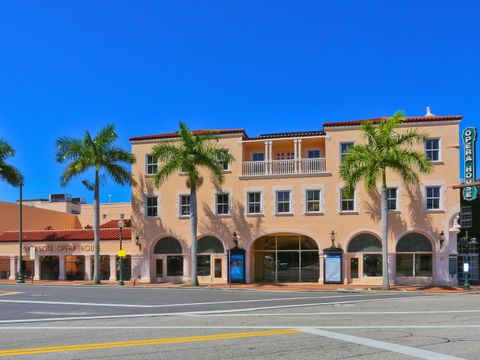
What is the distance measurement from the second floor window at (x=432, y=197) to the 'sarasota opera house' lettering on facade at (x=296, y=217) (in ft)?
0.20

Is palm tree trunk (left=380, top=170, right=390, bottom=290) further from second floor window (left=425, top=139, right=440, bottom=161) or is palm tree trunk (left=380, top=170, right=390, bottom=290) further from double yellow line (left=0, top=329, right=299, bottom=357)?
double yellow line (left=0, top=329, right=299, bottom=357)

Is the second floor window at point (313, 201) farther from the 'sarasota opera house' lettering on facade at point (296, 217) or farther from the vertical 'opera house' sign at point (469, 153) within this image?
the vertical 'opera house' sign at point (469, 153)

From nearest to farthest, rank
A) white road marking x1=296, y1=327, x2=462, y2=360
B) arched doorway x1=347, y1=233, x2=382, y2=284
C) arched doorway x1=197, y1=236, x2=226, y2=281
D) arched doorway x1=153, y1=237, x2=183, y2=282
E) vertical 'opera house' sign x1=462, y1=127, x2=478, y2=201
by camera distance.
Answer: white road marking x1=296, y1=327, x2=462, y2=360 < vertical 'opera house' sign x1=462, y1=127, x2=478, y2=201 < arched doorway x1=347, y1=233, x2=382, y2=284 < arched doorway x1=197, y1=236, x2=226, y2=281 < arched doorway x1=153, y1=237, x2=183, y2=282

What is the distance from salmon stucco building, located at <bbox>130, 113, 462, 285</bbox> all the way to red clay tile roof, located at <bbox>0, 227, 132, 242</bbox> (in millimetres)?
2248

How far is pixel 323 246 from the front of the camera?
119 ft

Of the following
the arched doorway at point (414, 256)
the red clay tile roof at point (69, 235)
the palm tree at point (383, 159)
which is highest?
the palm tree at point (383, 159)

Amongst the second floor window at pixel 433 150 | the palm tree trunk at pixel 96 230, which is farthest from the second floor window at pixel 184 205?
the second floor window at pixel 433 150

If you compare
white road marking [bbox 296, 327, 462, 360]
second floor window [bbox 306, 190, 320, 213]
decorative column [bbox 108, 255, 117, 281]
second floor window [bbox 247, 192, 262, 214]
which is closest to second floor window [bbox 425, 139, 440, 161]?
second floor window [bbox 306, 190, 320, 213]

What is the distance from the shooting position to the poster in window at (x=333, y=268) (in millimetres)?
35656

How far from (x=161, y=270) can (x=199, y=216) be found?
480cm

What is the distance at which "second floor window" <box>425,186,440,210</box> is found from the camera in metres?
35.0

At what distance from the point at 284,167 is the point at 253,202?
124 inches

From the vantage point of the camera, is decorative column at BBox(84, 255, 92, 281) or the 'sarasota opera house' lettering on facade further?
decorative column at BBox(84, 255, 92, 281)

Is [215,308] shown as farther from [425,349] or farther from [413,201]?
[413,201]
